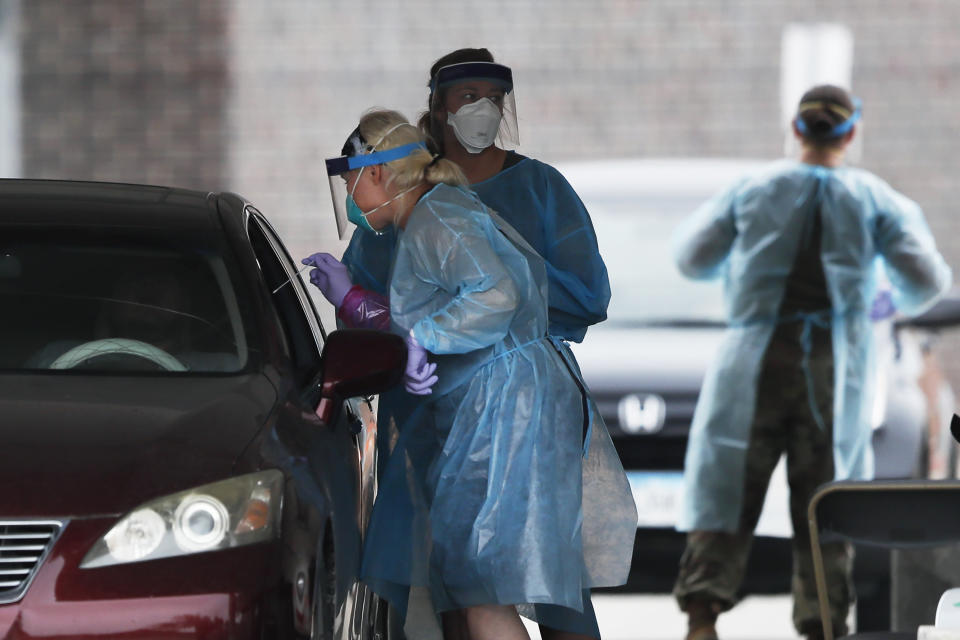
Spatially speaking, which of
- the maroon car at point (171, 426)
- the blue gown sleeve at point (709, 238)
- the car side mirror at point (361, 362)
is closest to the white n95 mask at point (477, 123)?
the maroon car at point (171, 426)

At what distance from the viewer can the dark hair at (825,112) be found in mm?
6715

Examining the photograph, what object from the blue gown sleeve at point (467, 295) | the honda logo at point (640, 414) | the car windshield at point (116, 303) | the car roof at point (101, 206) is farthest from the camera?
the honda logo at point (640, 414)

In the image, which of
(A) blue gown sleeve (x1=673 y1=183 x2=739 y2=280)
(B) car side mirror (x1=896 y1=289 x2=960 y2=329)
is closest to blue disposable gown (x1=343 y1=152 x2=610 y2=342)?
(A) blue gown sleeve (x1=673 y1=183 x2=739 y2=280)

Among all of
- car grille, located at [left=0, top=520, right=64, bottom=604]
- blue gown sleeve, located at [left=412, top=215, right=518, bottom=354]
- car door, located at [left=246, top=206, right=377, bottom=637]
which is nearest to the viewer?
car grille, located at [left=0, top=520, right=64, bottom=604]

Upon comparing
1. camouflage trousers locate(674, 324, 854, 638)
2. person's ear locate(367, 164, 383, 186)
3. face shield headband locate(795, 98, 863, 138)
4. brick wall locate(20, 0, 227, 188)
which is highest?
brick wall locate(20, 0, 227, 188)

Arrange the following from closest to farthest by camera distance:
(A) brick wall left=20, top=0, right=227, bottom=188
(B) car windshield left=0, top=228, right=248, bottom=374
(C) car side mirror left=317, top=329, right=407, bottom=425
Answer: (C) car side mirror left=317, top=329, right=407, bottom=425, (B) car windshield left=0, top=228, right=248, bottom=374, (A) brick wall left=20, top=0, right=227, bottom=188

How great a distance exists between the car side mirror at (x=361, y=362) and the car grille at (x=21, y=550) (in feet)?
2.90

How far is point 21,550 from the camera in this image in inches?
131

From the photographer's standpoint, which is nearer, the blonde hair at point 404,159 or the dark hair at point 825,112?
the blonde hair at point 404,159

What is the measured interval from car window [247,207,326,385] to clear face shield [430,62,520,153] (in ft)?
1.75

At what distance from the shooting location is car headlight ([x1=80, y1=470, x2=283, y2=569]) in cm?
338

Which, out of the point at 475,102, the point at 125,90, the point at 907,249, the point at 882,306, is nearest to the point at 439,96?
the point at 475,102

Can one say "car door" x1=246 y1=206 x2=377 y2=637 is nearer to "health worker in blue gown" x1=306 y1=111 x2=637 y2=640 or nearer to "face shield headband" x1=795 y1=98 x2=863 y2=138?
"health worker in blue gown" x1=306 y1=111 x2=637 y2=640

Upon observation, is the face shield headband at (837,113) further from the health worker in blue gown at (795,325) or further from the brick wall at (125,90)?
the brick wall at (125,90)
